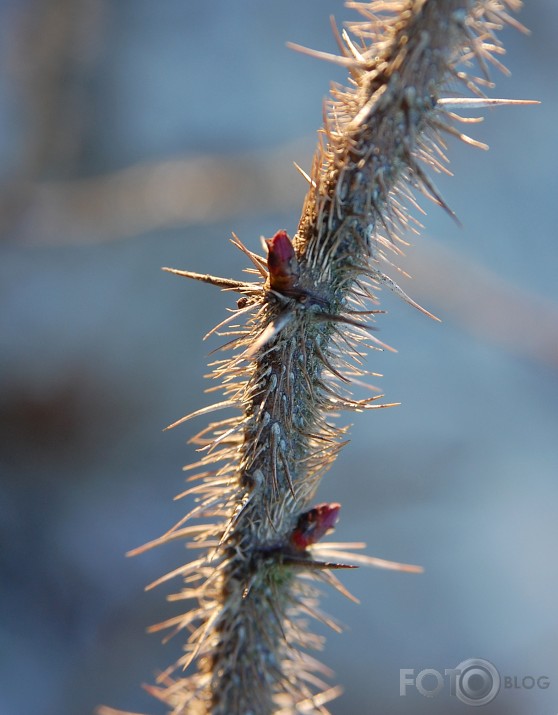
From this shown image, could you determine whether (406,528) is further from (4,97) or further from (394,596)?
(4,97)

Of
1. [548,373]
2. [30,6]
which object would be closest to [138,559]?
[548,373]

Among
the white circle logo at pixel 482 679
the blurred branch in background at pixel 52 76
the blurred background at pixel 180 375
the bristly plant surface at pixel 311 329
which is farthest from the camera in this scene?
the blurred branch in background at pixel 52 76

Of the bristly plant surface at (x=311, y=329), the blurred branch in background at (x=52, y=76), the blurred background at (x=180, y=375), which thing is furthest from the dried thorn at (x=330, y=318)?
the blurred branch in background at (x=52, y=76)

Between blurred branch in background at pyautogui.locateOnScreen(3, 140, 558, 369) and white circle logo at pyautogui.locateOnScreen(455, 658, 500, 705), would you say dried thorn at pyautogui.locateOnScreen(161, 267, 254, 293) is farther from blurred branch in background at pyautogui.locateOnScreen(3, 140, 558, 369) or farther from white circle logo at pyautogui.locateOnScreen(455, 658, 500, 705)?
blurred branch in background at pyautogui.locateOnScreen(3, 140, 558, 369)

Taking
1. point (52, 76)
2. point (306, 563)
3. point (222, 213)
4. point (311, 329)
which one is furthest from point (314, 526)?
point (52, 76)

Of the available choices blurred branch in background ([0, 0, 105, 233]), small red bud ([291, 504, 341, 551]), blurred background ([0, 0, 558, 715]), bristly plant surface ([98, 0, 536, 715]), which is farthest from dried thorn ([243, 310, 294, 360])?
blurred branch in background ([0, 0, 105, 233])

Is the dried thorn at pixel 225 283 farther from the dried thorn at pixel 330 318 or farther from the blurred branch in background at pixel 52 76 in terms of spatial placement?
the blurred branch in background at pixel 52 76
